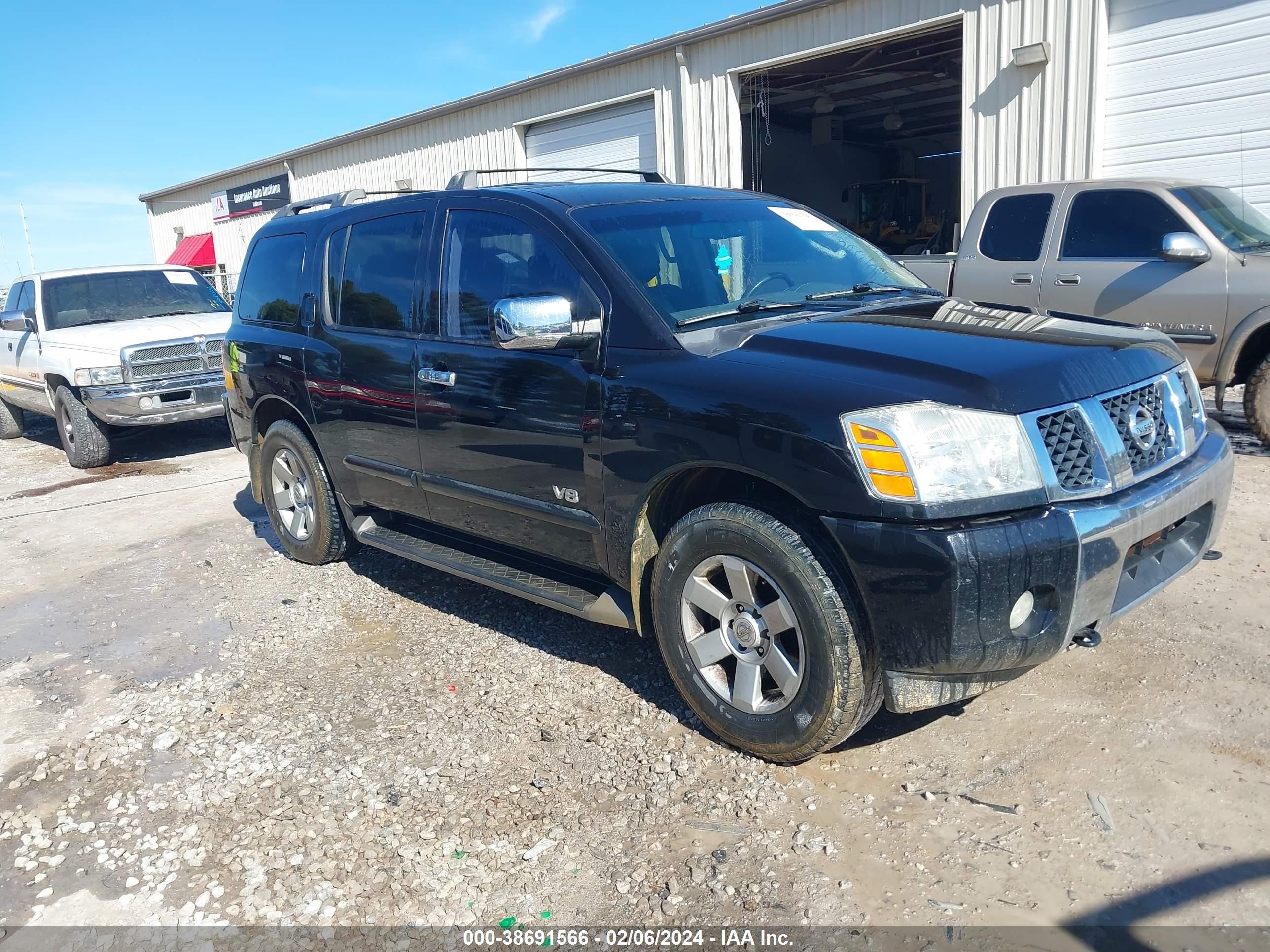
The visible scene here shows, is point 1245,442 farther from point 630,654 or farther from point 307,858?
point 307,858

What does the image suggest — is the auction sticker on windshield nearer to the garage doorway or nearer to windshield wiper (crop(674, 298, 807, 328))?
windshield wiper (crop(674, 298, 807, 328))

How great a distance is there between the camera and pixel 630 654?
13.5 feet

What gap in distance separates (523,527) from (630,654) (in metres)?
0.75

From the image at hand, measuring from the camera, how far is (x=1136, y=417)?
2969 mm

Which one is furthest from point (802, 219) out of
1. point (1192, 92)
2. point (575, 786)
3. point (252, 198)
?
point (252, 198)

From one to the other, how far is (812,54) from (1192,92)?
14.6ft

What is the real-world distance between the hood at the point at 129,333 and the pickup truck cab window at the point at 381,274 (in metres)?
5.26

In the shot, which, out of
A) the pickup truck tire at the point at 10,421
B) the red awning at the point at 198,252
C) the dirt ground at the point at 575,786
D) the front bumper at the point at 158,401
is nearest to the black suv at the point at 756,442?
the dirt ground at the point at 575,786

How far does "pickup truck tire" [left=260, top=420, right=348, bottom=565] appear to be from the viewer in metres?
5.23

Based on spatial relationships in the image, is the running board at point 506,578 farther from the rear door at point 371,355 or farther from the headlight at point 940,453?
the headlight at point 940,453

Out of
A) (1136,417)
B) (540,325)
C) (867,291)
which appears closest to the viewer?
(1136,417)

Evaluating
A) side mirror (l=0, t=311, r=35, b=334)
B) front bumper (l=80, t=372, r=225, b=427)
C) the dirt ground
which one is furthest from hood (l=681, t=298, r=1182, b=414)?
side mirror (l=0, t=311, r=35, b=334)

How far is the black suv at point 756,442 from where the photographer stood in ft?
8.62

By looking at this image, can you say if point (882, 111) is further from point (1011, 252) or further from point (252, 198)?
point (252, 198)
